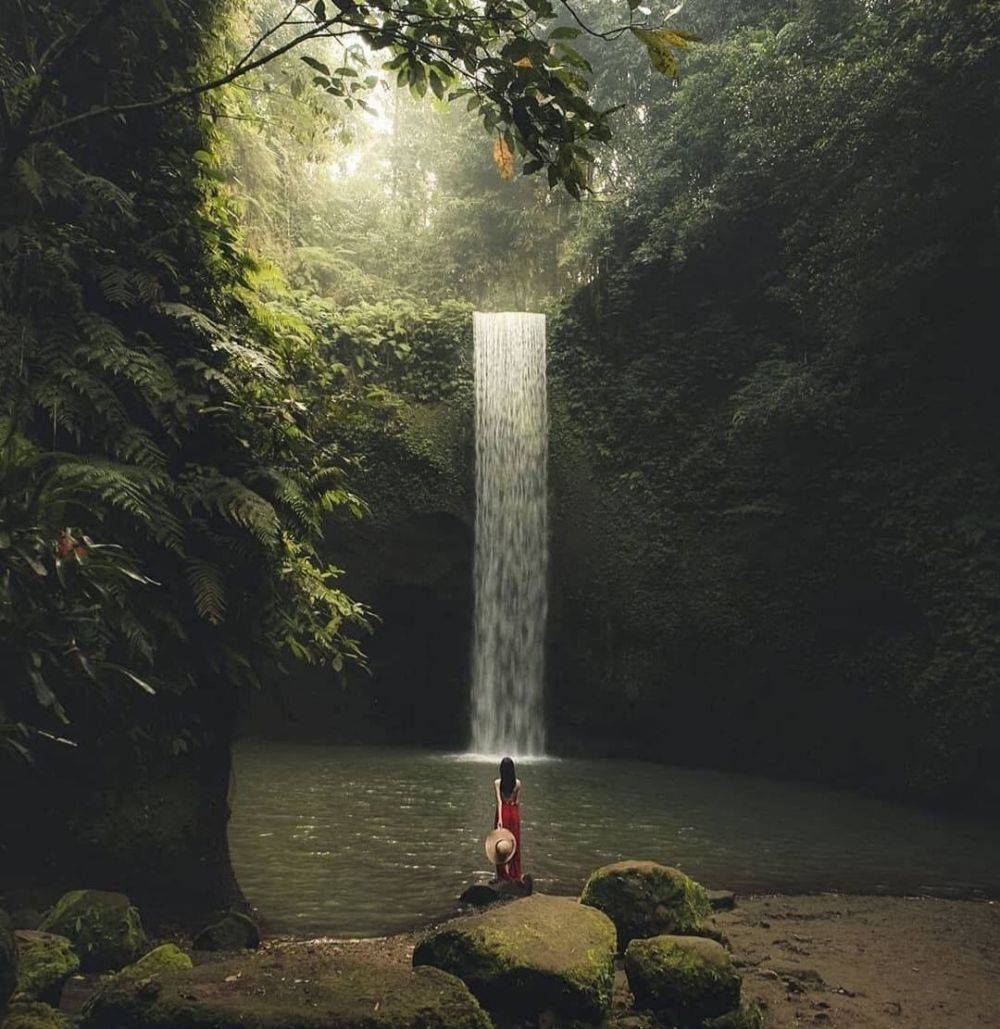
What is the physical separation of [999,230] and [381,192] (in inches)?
716

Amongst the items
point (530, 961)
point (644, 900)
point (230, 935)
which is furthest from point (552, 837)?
point (530, 961)

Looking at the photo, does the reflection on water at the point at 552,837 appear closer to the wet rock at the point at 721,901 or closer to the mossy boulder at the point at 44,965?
the wet rock at the point at 721,901

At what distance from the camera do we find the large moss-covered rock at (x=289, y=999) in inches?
112

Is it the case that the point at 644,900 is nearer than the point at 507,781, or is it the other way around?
the point at 644,900

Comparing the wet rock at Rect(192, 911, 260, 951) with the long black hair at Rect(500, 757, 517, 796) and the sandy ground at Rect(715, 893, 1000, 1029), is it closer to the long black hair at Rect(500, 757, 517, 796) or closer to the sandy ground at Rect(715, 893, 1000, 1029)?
the long black hair at Rect(500, 757, 517, 796)

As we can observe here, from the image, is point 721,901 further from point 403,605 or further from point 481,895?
point 403,605

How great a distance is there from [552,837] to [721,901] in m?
2.10

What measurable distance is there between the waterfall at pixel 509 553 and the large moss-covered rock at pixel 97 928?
947 cm

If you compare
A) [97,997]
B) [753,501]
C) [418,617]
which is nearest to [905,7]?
[753,501]

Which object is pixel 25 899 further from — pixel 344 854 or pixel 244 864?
pixel 344 854

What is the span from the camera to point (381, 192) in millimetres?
23953

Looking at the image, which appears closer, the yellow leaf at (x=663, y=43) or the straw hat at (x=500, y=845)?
the yellow leaf at (x=663, y=43)

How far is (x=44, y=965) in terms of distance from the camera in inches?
133

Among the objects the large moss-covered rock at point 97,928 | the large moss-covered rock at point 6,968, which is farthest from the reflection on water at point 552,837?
the large moss-covered rock at point 6,968
